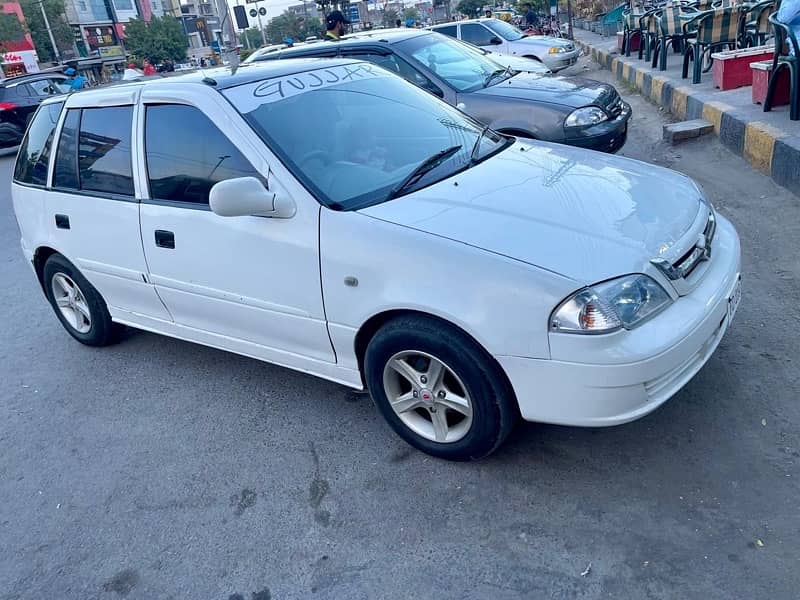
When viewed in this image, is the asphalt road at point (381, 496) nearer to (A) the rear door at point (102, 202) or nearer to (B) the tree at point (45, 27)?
(A) the rear door at point (102, 202)

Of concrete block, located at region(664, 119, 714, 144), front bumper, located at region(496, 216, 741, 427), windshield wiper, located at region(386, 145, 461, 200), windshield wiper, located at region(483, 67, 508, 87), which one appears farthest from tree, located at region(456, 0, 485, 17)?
front bumper, located at region(496, 216, 741, 427)

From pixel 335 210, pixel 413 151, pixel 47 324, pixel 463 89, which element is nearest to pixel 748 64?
pixel 463 89

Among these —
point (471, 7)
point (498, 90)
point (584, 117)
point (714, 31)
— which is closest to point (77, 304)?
point (498, 90)

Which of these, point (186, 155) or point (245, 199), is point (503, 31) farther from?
point (245, 199)

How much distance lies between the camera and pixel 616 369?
239 cm

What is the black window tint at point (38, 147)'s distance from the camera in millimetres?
4316

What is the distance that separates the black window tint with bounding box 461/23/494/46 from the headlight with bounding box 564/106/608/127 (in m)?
10.0

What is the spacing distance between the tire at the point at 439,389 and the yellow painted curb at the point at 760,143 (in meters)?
4.30

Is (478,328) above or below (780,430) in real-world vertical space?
above

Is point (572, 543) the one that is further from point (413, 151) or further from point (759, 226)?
point (759, 226)

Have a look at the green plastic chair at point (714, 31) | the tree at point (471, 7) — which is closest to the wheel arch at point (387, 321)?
the green plastic chair at point (714, 31)

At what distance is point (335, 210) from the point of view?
9.49 ft

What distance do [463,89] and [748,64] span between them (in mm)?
4089

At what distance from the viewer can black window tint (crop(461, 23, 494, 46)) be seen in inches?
598
